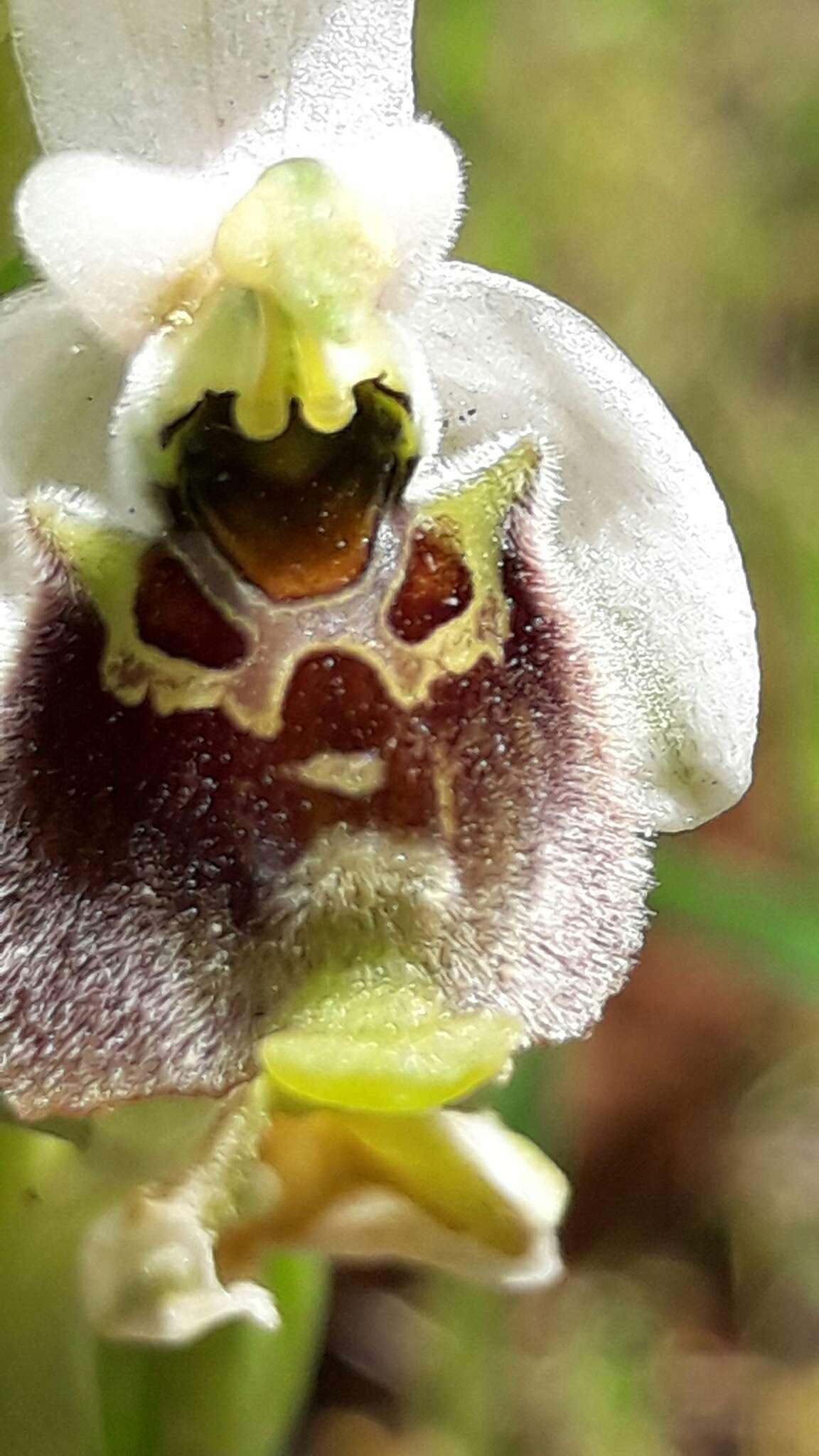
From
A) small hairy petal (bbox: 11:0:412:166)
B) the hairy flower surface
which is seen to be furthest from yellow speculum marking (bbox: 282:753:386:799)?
small hairy petal (bbox: 11:0:412:166)

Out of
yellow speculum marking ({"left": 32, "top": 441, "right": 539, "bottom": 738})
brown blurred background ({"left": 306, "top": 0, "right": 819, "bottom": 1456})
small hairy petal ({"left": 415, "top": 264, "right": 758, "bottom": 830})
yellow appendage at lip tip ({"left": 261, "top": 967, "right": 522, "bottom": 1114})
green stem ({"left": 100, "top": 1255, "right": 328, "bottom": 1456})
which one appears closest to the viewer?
yellow appendage at lip tip ({"left": 261, "top": 967, "right": 522, "bottom": 1114})

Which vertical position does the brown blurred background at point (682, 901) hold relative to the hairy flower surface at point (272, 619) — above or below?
below

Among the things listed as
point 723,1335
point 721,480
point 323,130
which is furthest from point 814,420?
point 323,130

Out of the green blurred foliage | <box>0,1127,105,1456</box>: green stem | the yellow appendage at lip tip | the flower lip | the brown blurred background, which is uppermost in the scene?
the green blurred foliage

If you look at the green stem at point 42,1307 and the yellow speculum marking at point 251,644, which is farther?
the green stem at point 42,1307

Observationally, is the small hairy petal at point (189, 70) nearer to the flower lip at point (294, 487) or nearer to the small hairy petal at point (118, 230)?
the small hairy petal at point (118, 230)

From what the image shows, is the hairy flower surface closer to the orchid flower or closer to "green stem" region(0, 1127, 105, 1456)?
the orchid flower

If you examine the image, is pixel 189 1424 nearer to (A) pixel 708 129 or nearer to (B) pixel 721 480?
(B) pixel 721 480

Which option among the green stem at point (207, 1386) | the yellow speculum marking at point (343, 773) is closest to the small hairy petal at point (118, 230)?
the yellow speculum marking at point (343, 773)
